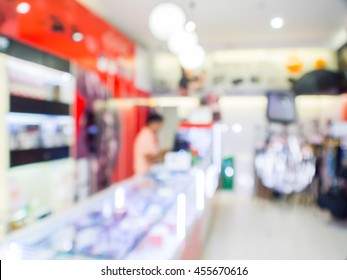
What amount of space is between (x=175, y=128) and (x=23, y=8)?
10.9 feet

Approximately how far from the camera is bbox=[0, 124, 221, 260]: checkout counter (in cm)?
142

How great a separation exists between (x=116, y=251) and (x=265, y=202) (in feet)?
14.1

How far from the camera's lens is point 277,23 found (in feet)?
14.8

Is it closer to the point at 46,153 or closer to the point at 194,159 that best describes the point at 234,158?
the point at 194,159

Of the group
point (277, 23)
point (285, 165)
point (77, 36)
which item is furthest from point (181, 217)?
point (285, 165)

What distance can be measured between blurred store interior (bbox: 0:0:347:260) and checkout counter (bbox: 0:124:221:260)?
10 mm

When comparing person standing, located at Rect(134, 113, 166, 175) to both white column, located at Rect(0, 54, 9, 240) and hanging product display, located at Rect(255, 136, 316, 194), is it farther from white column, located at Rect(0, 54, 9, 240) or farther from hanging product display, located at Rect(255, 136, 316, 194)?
hanging product display, located at Rect(255, 136, 316, 194)

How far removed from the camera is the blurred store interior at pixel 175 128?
6.75 ft

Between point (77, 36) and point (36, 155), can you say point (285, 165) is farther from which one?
point (36, 155)

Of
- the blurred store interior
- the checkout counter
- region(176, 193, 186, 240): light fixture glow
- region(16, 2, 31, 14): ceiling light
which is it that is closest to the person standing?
the blurred store interior

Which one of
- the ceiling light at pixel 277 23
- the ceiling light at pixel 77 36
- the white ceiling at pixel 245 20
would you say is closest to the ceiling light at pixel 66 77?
the ceiling light at pixel 77 36

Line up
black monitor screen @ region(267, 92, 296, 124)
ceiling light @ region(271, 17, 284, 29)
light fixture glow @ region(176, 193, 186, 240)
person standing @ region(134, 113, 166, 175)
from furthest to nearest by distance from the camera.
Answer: black monitor screen @ region(267, 92, 296, 124) < ceiling light @ region(271, 17, 284, 29) < person standing @ region(134, 113, 166, 175) < light fixture glow @ region(176, 193, 186, 240)

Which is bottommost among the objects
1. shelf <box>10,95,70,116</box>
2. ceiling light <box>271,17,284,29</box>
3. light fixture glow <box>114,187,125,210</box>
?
light fixture glow <box>114,187,125,210</box>

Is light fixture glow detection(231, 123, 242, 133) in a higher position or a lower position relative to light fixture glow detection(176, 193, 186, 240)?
higher
